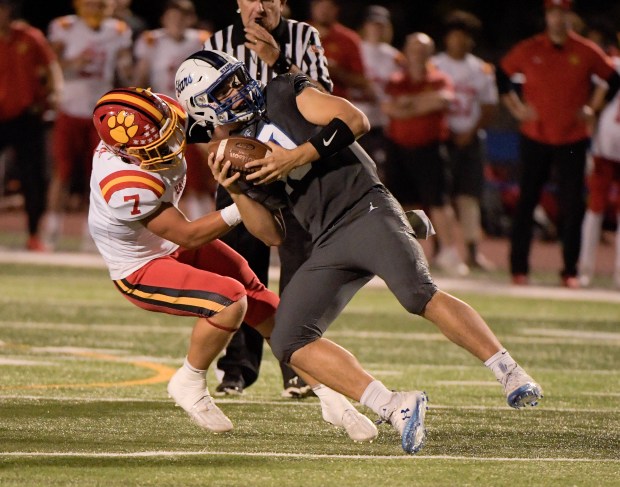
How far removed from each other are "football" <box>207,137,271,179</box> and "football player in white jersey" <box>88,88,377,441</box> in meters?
0.30

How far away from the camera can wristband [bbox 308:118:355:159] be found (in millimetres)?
5258

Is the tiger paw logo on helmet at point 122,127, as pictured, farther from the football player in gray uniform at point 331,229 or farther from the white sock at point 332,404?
the white sock at point 332,404

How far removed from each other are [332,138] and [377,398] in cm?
93

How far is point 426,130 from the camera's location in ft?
41.9

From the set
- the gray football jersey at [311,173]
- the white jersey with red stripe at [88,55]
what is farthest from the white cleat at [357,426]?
the white jersey with red stripe at [88,55]

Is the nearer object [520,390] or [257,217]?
[520,390]

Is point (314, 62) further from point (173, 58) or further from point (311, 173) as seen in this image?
point (173, 58)

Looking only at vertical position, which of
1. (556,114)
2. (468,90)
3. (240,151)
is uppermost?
(240,151)

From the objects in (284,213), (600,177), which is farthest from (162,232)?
(600,177)

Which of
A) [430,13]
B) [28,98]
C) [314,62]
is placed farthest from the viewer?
[430,13]

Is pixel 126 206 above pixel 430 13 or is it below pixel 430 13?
above

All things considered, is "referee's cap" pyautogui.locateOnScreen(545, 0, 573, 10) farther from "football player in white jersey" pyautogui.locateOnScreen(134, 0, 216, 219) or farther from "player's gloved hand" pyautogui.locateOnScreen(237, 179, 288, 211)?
"player's gloved hand" pyautogui.locateOnScreen(237, 179, 288, 211)

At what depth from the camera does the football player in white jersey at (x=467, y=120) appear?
13.1 metres

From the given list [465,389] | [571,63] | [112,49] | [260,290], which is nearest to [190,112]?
[260,290]
